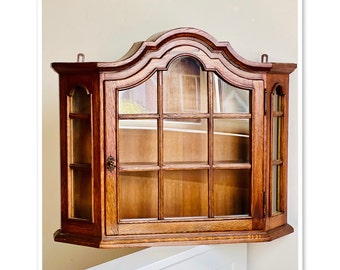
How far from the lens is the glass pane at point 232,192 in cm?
136

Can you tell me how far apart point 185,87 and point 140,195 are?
31 cm

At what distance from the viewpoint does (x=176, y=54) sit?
50.9 inches

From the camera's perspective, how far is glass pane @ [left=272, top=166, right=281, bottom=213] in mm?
1444

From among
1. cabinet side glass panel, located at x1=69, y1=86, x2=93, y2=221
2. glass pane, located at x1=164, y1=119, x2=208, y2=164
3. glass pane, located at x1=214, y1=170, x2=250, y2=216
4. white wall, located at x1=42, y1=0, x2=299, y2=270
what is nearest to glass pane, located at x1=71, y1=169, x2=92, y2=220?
→ cabinet side glass panel, located at x1=69, y1=86, x2=93, y2=221

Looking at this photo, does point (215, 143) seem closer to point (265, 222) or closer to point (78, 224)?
point (265, 222)

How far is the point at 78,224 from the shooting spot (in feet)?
4.40

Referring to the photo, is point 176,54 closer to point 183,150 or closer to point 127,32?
point 183,150

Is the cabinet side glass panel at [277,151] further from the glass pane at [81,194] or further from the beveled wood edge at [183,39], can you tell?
the glass pane at [81,194]

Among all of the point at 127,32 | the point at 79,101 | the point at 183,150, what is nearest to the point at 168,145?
the point at 183,150

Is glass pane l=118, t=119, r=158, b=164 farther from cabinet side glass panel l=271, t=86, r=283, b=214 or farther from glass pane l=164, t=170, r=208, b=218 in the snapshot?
cabinet side glass panel l=271, t=86, r=283, b=214

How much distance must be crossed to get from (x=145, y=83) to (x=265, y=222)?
1.63 ft
